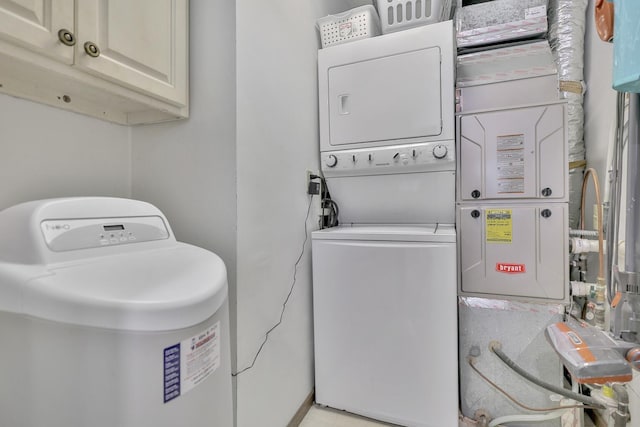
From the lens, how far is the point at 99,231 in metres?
0.80

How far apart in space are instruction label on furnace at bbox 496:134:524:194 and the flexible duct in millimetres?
518

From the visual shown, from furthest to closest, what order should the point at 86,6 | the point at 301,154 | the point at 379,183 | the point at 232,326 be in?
1. the point at 379,183
2. the point at 301,154
3. the point at 232,326
4. the point at 86,6

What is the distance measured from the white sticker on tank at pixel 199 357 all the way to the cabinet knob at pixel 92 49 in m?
0.81

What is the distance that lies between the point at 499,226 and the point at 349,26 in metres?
1.55

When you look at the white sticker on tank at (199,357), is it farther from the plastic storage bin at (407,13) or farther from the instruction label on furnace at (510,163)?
the plastic storage bin at (407,13)

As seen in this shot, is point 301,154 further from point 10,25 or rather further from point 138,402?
point 138,402

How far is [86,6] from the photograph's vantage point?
78cm

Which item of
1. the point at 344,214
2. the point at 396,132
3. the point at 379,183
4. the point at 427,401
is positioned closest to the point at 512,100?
the point at 396,132

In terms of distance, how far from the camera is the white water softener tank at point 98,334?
1.78 ft

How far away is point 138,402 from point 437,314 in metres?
1.32

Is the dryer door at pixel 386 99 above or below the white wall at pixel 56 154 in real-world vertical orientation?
above

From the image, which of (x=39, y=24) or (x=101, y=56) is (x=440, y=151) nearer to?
(x=101, y=56)

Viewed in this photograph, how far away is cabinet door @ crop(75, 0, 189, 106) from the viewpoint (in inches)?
31.5

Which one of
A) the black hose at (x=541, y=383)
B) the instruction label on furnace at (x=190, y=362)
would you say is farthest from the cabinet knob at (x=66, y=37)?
the black hose at (x=541, y=383)
